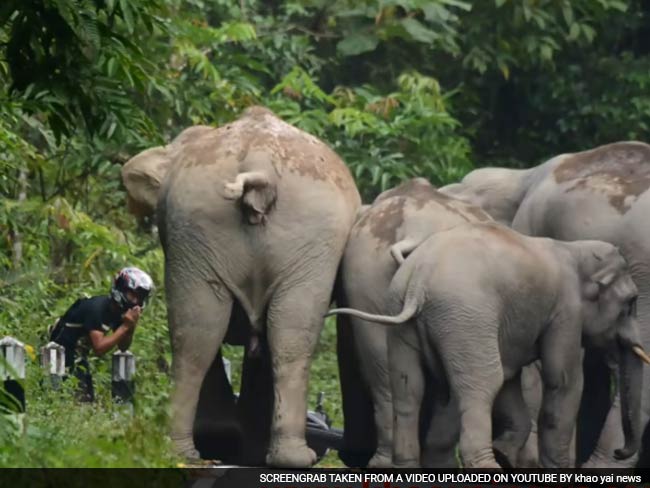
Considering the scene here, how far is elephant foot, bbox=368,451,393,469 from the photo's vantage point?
42.3 ft

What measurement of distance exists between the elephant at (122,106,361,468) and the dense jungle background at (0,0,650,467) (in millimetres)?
398

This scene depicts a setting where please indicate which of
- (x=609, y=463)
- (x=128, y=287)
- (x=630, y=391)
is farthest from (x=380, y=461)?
(x=128, y=287)

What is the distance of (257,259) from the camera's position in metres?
13.0

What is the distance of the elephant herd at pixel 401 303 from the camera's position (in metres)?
12.2

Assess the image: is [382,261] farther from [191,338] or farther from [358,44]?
[358,44]

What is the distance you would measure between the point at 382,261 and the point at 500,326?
104 centimetres

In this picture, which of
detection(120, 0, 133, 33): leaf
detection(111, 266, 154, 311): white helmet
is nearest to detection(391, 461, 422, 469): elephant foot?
detection(120, 0, 133, 33): leaf

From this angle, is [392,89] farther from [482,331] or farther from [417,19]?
[482,331]

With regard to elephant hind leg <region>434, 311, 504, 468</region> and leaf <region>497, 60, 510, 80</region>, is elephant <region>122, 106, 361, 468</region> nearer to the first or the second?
elephant hind leg <region>434, 311, 504, 468</region>

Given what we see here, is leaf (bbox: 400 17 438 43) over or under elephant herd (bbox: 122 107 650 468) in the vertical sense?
over

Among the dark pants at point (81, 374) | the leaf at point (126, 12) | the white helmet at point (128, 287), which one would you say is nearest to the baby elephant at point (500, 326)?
the leaf at point (126, 12)

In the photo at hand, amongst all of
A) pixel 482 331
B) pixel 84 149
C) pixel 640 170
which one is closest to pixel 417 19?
pixel 84 149

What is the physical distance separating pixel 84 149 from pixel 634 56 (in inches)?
Answer: 315

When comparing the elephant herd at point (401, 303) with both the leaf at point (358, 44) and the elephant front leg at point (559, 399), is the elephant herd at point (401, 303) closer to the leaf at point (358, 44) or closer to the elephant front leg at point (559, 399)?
the elephant front leg at point (559, 399)
